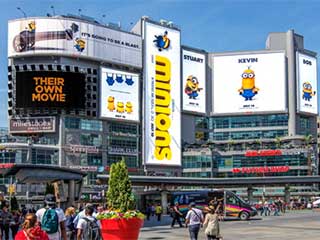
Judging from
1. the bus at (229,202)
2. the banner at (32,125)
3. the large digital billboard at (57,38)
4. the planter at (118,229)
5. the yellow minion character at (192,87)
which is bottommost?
the bus at (229,202)

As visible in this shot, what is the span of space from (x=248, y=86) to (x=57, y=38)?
46.0 metres

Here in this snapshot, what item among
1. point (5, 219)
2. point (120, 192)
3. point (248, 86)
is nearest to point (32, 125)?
point (248, 86)

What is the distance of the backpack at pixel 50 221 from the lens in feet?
40.4

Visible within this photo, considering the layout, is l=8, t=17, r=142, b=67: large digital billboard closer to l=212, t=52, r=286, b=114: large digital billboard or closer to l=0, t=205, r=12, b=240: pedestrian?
l=212, t=52, r=286, b=114: large digital billboard

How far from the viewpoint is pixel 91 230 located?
1680 cm

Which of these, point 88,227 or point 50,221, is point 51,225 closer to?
point 50,221

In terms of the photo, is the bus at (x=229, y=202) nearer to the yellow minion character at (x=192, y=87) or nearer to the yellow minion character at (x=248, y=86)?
the yellow minion character at (x=192, y=87)

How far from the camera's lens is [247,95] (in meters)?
140

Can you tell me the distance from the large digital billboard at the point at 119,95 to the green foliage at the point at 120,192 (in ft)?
307

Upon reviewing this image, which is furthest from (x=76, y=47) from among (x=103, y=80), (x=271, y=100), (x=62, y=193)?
(x=62, y=193)

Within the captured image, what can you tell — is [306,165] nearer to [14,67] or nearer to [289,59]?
[289,59]

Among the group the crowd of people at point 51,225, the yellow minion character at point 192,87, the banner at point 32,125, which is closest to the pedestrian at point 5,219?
the crowd of people at point 51,225

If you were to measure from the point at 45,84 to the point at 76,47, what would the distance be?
37.9 feet

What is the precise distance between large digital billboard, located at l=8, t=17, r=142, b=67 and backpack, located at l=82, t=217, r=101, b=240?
9829 centimetres
